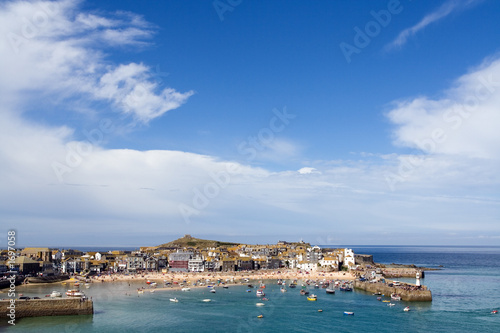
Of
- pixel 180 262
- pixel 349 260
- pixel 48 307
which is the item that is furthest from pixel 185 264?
pixel 48 307

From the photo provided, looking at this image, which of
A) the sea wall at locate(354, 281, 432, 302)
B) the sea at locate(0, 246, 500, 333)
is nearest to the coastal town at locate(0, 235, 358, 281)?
the sea at locate(0, 246, 500, 333)

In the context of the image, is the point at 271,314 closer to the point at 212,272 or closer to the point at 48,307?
the point at 48,307

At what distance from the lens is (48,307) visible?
45312 mm

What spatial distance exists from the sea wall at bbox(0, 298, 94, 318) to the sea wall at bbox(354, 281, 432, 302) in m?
41.9

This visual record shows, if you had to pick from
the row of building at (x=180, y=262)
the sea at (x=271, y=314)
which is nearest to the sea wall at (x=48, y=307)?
the sea at (x=271, y=314)

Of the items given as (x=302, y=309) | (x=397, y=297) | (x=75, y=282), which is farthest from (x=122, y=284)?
(x=397, y=297)

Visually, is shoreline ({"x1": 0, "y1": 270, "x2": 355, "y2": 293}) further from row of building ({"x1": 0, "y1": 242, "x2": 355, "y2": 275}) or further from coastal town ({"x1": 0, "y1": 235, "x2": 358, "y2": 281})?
coastal town ({"x1": 0, "y1": 235, "x2": 358, "y2": 281})

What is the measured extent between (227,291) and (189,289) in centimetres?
665

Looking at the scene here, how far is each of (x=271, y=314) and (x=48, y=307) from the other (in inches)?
991

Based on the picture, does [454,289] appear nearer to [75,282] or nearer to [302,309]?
[302,309]

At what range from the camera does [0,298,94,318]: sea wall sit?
1736 inches

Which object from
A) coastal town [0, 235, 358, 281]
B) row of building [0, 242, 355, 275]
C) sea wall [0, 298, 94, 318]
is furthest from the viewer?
row of building [0, 242, 355, 275]

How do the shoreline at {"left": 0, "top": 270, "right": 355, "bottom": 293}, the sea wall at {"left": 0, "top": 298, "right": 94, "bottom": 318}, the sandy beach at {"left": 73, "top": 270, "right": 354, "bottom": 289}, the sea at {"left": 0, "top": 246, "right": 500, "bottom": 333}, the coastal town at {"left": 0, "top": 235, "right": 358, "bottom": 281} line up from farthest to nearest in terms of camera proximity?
the coastal town at {"left": 0, "top": 235, "right": 358, "bottom": 281} → the sandy beach at {"left": 73, "top": 270, "right": 354, "bottom": 289} → the shoreline at {"left": 0, "top": 270, "right": 355, "bottom": 293} → the sea wall at {"left": 0, "top": 298, "right": 94, "bottom": 318} → the sea at {"left": 0, "top": 246, "right": 500, "bottom": 333}

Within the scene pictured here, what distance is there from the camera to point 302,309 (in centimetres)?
5228
